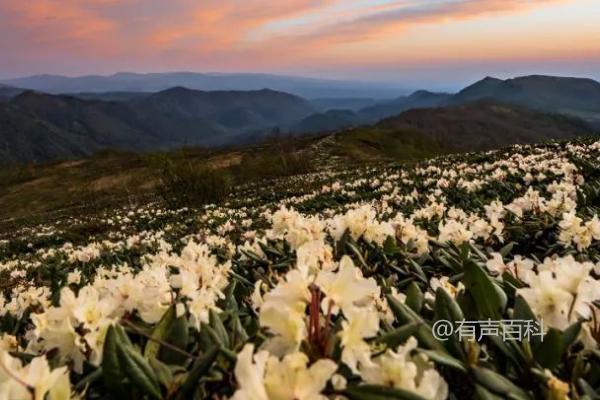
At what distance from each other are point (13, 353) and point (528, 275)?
2205 millimetres

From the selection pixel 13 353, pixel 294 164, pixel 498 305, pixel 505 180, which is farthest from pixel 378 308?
pixel 294 164

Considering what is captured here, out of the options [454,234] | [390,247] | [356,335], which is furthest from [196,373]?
[454,234]

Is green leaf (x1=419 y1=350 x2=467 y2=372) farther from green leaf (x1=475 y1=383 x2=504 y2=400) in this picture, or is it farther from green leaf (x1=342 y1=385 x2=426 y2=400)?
green leaf (x1=342 y1=385 x2=426 y2=400)

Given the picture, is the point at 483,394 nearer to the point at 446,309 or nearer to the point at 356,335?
the point at 356,335

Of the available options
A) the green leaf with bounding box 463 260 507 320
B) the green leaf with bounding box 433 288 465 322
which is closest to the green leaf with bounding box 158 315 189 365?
the green leaf with bounding box 433 288 465 322

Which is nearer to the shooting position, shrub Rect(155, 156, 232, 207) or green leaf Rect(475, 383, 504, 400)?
green leaf Rect(475, 383, 504, 400)

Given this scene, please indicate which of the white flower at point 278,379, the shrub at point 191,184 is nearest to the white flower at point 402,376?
the white flower at point 278,379

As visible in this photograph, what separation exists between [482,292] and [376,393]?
1.08 meters

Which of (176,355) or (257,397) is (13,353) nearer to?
(176,355)

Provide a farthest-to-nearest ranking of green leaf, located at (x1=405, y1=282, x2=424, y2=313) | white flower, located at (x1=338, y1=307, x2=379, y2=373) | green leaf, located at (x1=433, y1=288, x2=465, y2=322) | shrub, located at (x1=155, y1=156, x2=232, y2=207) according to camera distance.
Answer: shrub, located at (x1=155, y1=156, x2=232, y2=207) → green leaf, located at (x1=405, y1=282, x2=424, y2=313) → green leaf, located at (x1=433, y1=288, x2=465, y2=322) → white flower, located at (x1=338, y1=307, x2=379, y2=373)

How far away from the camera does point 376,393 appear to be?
151 centimetres

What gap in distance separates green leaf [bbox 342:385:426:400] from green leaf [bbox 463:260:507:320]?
98 cm

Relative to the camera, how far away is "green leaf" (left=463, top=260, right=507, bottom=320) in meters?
2.37

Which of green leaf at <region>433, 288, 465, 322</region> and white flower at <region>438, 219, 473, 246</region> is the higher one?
green leaf at <region>433, 288, 465, 322</region>
